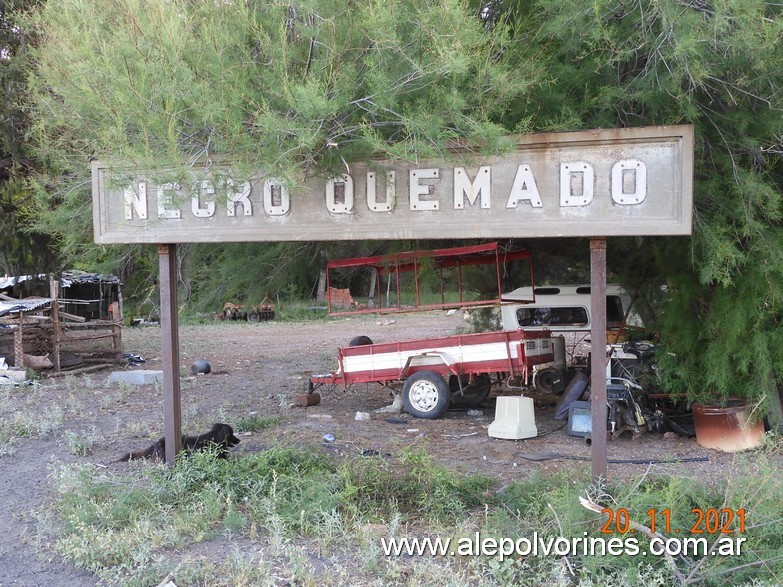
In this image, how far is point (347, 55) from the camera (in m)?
5.64

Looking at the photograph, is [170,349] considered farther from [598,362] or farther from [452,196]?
[598,362]

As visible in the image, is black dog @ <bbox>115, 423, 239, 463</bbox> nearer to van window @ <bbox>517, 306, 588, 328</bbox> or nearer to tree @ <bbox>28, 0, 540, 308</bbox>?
tree @ <bbox>28, 0, 540, 308</bbox>

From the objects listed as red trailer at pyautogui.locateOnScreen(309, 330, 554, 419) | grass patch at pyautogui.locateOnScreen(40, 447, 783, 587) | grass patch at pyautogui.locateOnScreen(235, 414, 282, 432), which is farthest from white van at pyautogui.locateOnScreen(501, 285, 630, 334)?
grass patch at pyautogui.locateOnScreen(40, 447, 783, 587)

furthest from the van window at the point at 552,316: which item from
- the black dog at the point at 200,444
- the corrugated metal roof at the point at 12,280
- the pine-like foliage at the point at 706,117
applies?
the corrugated metal roof at the point at 12,280

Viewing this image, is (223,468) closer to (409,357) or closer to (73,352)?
(409,357)

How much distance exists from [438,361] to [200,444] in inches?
161

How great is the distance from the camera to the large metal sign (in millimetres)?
5273

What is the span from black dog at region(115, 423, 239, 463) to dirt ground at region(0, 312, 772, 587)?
283 mm

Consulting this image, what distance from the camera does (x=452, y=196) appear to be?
5.66 metres

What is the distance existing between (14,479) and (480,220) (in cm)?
521

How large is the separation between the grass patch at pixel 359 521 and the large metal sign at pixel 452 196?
2.01m

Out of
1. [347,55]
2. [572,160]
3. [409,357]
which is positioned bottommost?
[409,357]

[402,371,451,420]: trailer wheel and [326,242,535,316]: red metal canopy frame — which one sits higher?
[326,242,535,316]: red metal canopy frame

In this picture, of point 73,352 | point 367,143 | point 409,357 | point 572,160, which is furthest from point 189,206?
point 73,352
